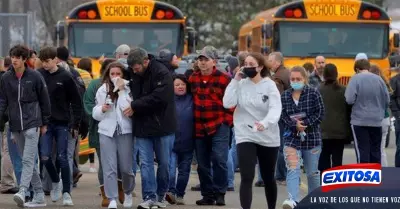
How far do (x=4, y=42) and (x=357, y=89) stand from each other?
10833 millimetres

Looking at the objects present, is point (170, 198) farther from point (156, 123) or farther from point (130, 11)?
point (130, 11)

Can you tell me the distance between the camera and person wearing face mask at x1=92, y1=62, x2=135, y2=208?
41.5 ft

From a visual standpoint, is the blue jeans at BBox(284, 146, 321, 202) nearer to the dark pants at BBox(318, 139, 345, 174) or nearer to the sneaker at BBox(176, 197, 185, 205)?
the sneaker at BBox(176, 197, 185, 205)

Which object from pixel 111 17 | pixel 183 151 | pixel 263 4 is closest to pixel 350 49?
pixel 111 17

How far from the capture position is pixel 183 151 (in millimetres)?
13820

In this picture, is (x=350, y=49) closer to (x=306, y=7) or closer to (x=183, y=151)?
(x=306, y=7)

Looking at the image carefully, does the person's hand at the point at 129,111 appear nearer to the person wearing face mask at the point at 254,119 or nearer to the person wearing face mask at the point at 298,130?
the person wearing face mask at the point at 254,119

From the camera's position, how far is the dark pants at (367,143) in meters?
15.4

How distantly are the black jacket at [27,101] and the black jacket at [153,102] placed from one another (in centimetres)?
92

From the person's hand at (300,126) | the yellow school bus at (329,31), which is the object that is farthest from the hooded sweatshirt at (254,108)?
the yellow school bus at (329,31)

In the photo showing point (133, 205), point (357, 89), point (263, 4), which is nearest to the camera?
point (133, 205)

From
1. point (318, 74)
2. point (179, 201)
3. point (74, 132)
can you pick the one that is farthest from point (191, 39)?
A: point (74, 132)

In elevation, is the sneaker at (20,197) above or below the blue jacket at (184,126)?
below

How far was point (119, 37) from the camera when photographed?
81.7 feet
